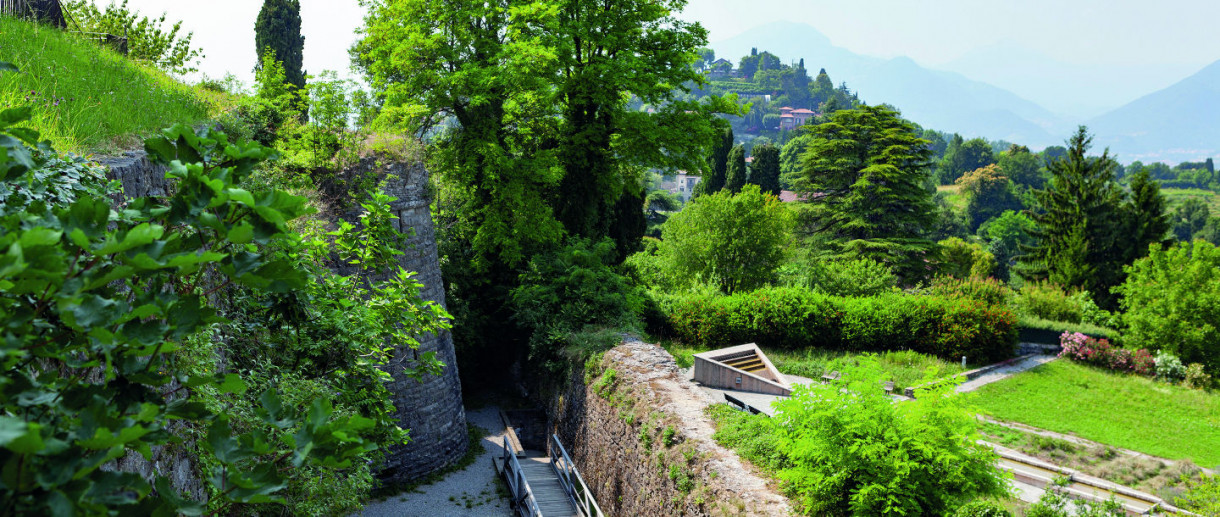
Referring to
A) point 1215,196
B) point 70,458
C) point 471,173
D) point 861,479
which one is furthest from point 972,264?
point 1215,196

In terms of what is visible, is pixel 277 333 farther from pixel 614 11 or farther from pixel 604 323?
pixel 614 11

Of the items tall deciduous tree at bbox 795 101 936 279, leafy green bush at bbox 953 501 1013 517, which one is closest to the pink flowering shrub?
tall deciduous tree at bbox 795 101 936 279

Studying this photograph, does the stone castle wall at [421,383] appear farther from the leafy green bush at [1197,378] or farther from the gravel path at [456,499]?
the leafy green bush at [1197,378]

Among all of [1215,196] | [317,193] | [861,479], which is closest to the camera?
[861,479]

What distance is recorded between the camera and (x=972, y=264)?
39125 mm

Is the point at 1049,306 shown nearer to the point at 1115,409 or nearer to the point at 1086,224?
the point at 1086,224

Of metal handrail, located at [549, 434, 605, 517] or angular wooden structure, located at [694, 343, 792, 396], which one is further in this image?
angular wooden structure, located at [694, 343, 792, 396]

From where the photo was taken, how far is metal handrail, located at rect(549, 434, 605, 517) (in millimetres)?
9898

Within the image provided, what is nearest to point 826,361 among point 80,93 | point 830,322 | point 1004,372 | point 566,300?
point 830,322

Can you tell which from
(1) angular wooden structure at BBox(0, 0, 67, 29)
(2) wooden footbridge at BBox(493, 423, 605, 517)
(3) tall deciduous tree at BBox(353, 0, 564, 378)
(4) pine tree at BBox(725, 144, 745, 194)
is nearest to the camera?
(1) angular wooden structure at BBox(0, 0, 67, 29)

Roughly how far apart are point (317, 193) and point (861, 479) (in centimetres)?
863

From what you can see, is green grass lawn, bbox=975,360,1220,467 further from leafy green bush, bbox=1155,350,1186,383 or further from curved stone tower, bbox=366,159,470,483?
curved stone tower, bbox=366,159,470,483

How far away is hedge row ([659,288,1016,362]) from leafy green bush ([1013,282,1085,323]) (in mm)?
7256

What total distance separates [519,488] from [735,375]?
526 centimetres
